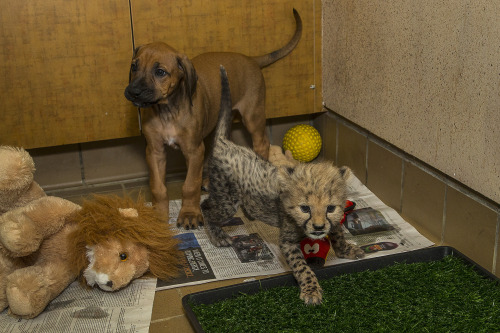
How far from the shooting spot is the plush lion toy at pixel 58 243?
2.28 meters

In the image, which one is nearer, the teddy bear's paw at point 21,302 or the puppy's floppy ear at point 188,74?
the teddy bear's paw at point 21,302

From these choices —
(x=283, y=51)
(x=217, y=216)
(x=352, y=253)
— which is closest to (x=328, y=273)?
(x=352, y=253)

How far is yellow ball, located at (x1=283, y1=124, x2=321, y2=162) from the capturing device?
372cm

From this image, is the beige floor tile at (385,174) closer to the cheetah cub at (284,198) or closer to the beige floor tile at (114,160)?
the cheetah cub at (284,198)

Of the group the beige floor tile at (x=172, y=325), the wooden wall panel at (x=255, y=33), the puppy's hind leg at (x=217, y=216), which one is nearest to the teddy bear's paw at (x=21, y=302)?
the beige floor tile at (x=172, y=325)

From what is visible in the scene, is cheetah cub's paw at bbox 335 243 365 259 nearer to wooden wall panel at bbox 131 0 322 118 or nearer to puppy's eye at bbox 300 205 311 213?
puppy's eye at bbox 300 205 311 213

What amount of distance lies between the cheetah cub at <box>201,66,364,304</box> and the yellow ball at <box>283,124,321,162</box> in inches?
36.3

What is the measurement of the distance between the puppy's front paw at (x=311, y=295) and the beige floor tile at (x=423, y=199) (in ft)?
2.73

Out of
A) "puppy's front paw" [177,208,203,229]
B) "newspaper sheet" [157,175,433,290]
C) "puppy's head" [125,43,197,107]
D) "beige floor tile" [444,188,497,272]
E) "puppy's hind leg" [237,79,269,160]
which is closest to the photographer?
"beige floor tile" [444,188,497,272]

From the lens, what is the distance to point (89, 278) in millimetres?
2428

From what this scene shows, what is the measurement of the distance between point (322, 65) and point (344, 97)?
0.97 feet

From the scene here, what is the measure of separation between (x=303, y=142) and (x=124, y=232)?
1563mm

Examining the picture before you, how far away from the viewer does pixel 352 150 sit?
11.8 feet

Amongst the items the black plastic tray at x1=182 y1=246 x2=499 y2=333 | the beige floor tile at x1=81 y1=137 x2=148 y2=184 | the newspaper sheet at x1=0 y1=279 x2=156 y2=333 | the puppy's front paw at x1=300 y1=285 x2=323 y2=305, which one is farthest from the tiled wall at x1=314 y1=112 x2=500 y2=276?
the newspaper sheet at x1=0 y1=279 x2=156 y2=333
